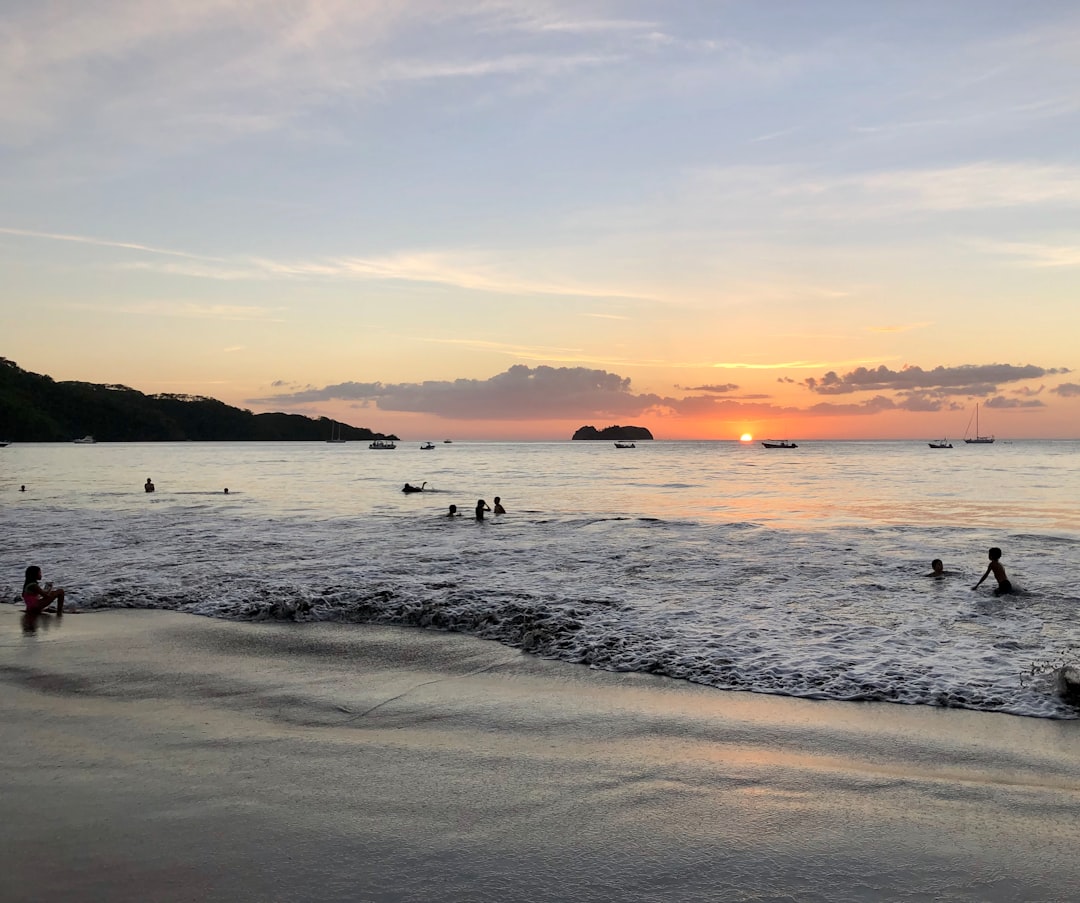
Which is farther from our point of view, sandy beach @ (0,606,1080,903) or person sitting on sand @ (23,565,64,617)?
person sitting on sand @ (23,565,64,617)

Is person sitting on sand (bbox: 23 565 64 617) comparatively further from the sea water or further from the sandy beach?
the sandy beach

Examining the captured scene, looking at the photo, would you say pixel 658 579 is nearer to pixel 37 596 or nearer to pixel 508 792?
pixel 508 792

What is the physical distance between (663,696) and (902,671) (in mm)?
3814

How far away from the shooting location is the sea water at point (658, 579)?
11.6 metres

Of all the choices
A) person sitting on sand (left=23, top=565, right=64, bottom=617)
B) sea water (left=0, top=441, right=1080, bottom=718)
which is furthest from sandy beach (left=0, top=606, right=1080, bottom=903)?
person sitting on sand (left=23, top=565, right=64, bottom=617)

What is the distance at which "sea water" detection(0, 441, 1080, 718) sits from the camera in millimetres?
11555

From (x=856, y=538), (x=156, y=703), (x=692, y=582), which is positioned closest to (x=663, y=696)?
(x=156, y=703)

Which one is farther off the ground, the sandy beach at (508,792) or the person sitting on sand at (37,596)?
the sandy beach at (508,792)

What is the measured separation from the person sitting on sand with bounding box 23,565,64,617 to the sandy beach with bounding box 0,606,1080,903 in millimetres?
5116

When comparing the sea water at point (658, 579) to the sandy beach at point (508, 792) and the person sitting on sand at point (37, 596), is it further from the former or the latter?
the sandy beach at point (508, 792)

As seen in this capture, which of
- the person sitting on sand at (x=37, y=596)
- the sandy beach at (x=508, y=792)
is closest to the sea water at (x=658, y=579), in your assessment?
the person sitting on sand at (x=37, y=596)

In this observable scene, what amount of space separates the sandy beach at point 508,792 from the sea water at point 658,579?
1789mm

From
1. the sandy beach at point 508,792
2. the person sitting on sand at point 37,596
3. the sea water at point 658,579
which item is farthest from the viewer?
the person sitting on sand at point 37,596

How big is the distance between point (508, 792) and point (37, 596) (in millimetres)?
12641
